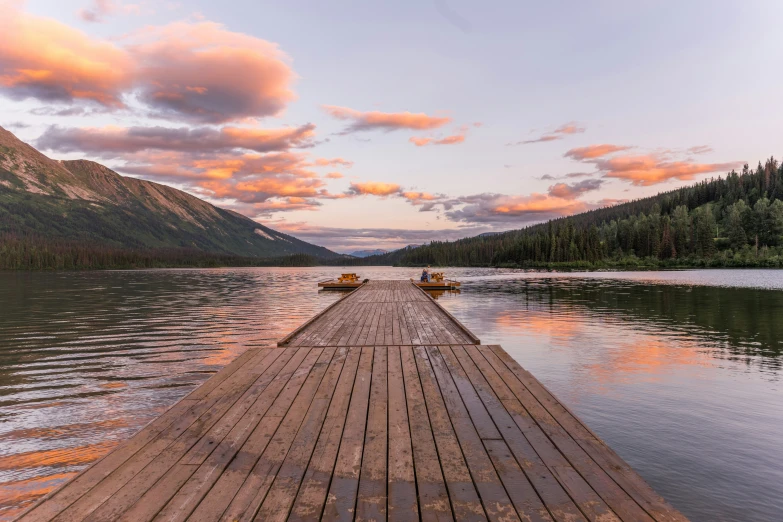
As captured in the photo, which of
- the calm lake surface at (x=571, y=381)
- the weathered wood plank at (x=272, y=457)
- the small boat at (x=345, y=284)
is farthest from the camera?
the small boat at (x=345, y=284)

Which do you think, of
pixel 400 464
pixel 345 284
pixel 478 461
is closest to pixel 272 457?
pixel 400 464

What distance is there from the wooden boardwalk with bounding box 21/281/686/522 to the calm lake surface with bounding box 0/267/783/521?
2353 mm

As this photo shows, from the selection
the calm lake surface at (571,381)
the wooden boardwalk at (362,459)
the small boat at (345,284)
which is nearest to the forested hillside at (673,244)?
the small boat at (345,284)

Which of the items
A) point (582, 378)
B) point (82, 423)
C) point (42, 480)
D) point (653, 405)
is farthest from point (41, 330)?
point (653, 405)

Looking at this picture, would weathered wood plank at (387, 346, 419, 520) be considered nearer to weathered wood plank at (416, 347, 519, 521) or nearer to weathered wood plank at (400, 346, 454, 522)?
weathered wood plank at (400, 346, 454, 522)

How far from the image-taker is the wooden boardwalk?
3.97 metres

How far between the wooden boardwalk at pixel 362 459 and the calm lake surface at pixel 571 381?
2.35 m

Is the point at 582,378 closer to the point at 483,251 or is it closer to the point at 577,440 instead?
the point at 577,440

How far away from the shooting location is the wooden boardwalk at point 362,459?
13.0 ft

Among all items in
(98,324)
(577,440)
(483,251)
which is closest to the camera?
(577,440)

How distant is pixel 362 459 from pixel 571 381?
920cm

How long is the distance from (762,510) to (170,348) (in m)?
17.8

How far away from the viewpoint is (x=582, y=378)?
12531mm

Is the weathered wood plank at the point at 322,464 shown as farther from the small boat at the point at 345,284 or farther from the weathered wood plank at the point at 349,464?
the small boat at the point at 345,284
